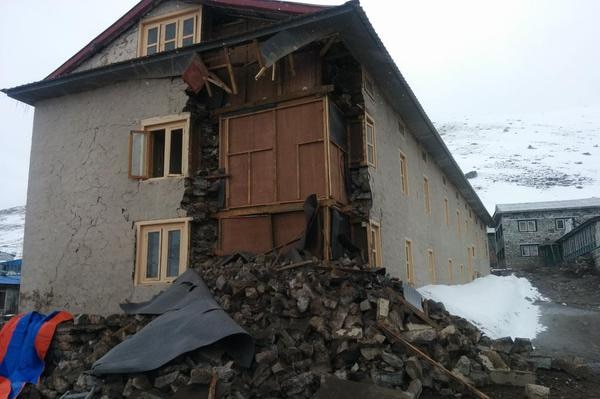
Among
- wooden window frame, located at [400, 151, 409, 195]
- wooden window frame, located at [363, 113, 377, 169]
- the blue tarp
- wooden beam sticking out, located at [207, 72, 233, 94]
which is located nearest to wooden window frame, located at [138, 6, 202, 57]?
wooden beam sticking out, located at [207, 72, 233, 94]

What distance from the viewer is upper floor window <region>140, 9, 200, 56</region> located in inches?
491

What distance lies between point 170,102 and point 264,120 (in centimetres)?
242

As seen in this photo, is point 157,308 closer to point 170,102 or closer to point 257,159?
point 257,159

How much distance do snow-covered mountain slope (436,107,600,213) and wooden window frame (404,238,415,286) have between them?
161ft

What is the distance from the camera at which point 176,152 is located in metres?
12.1

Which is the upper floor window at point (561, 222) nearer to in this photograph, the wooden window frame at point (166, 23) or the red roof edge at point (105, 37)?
the wooden window frame at point (166, 23)

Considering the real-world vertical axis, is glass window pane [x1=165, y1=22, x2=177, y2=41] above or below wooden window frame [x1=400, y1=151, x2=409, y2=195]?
above

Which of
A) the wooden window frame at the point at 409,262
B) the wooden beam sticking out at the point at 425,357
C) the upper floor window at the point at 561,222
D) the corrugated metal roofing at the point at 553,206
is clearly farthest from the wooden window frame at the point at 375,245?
the upper floor window at the point at 561,222

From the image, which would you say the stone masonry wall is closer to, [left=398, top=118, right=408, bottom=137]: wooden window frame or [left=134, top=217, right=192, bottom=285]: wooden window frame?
[left=398, top=118, right=408, bottom=137]: wooden window frame

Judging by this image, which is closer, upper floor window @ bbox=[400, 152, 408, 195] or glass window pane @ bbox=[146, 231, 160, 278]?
glass window pane @ bbox=[146, 231, 160, 278]

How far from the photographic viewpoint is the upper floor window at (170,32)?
12461mm

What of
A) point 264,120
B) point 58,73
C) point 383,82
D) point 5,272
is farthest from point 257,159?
point 5,272

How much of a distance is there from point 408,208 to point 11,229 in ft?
255

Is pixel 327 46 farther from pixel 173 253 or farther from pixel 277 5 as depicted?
pixel 173 253
